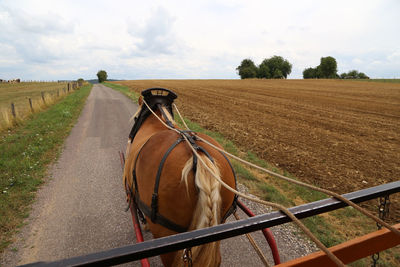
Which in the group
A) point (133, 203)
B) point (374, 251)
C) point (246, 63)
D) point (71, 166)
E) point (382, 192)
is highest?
point (246, 63)

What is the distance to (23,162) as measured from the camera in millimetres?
5414

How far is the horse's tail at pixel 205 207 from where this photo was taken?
5.03 feet

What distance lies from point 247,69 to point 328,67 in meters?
27.1

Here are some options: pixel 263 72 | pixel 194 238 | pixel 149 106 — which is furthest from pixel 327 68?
pixel 194 238

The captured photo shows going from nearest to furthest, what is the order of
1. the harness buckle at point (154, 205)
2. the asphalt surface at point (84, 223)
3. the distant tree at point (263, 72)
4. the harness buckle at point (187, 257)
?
the harness buckle at point (187, 257)
the harness buckle at point (154, 205)
the asphalt surface at point (84, 223)
the distant tree at point (263, 72)

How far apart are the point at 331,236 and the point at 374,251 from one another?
2.18m

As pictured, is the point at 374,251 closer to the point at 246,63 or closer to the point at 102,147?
the point at 102,147

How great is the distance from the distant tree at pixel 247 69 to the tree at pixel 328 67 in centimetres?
2243

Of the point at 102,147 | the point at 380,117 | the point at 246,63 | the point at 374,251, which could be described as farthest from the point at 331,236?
the point at 246,63

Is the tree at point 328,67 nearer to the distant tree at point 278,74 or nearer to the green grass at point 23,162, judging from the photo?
the distant tree at point 278,74

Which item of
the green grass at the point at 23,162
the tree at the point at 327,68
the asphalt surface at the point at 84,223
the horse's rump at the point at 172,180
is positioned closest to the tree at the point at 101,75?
the tree at the point at 327,68

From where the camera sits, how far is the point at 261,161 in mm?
6062

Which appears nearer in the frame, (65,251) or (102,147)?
(65,251)

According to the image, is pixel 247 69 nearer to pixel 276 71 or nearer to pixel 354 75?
pixel 276 71
